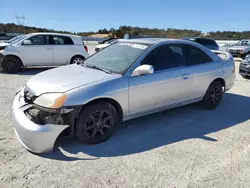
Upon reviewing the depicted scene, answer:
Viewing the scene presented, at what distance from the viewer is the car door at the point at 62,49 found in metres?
9.41

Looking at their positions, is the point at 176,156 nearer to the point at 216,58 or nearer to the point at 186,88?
the point at 186,88

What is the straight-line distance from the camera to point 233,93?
257 inches

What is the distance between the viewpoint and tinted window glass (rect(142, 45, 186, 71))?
153 inches

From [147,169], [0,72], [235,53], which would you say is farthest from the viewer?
[235,53]

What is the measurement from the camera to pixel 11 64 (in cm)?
885

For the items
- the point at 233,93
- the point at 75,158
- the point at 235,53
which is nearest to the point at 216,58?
the point at 233,93

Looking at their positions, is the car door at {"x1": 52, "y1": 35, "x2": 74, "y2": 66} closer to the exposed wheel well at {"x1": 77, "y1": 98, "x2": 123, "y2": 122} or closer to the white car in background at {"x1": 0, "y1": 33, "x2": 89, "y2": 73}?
the white car in background at {"x1": 0, "y1": 33, "x2": 89, "y2": 73}

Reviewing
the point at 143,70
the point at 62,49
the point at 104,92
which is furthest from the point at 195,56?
the point at 62,49

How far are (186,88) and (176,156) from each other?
1608 mm

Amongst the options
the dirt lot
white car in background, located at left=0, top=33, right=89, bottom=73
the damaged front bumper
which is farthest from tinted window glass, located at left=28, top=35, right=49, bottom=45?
the damaged front bumper

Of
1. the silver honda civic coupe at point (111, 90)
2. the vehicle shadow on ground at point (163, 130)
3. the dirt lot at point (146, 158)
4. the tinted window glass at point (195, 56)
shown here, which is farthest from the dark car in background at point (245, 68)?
the dirt lot at point (146, 158)

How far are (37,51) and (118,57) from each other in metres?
6.12

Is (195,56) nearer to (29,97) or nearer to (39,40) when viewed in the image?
(29,97)

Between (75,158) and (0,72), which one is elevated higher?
(0,72)
